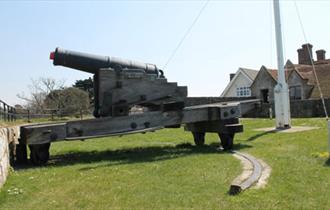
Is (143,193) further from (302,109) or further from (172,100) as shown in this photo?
(302,109)

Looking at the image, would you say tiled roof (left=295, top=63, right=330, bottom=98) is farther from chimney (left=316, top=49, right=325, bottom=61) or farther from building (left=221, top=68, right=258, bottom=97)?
chimney (left=316, top=49, right=325, bottom=61)

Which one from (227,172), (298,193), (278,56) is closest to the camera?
(298,193)

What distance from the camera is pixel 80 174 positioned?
22.7 feet

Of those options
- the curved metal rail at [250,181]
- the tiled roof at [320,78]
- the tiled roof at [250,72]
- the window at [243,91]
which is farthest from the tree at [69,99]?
the curved metal rail at [250,181]

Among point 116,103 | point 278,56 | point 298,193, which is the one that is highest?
point 278,56

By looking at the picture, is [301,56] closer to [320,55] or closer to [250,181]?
[320,55]

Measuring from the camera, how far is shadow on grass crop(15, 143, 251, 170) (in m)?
8.48

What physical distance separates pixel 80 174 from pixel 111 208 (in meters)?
2.29

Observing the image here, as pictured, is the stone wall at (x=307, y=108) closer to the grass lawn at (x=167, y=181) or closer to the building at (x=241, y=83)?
the building at (x=241, y=83)

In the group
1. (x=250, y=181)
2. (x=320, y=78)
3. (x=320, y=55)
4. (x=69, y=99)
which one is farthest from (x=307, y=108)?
(x=69, y=99)

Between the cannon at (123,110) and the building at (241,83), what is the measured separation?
120 feet

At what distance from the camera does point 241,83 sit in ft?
158

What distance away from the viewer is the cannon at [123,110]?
8.32m

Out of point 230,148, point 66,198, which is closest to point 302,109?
point 230,148
